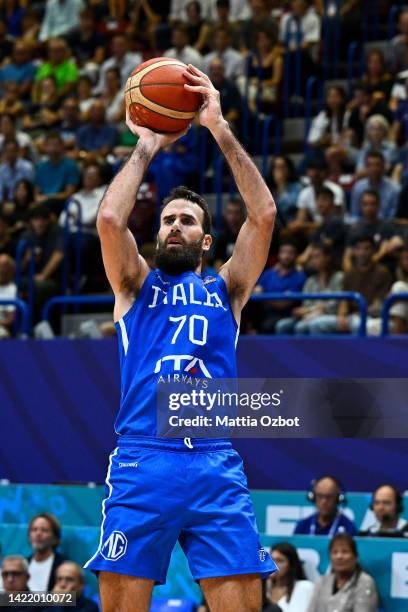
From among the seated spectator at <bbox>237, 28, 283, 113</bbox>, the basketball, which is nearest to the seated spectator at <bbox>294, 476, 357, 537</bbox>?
the basketball

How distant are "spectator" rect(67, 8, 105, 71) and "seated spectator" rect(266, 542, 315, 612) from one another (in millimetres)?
10913

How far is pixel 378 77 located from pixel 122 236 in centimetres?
959

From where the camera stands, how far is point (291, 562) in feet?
30.7

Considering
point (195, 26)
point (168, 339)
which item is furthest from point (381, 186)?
point (168, 339)

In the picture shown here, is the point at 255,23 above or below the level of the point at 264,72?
above

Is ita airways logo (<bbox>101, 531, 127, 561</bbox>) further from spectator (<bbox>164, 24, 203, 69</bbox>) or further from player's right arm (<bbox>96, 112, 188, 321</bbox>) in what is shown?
spectator (<bbox>164, 24, 203, 69</bbox>)

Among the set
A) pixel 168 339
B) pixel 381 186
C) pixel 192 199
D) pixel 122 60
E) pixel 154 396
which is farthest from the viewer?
pixel 122 60

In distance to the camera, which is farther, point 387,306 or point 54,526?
point 387,306

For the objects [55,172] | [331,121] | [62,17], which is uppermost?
[62,17]

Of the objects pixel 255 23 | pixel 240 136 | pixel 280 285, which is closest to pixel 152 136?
pixel 280 285

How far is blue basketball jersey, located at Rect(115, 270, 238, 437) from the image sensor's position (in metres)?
6.07

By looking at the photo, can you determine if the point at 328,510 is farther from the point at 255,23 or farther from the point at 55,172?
the point at 255,23

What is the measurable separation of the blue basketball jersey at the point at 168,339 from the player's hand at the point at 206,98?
0.76m

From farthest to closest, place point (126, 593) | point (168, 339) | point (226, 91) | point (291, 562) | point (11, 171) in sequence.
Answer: point (11, 171) → point (226, 91) → point (291, 562) → point (168, 339) → point (126, 593)
